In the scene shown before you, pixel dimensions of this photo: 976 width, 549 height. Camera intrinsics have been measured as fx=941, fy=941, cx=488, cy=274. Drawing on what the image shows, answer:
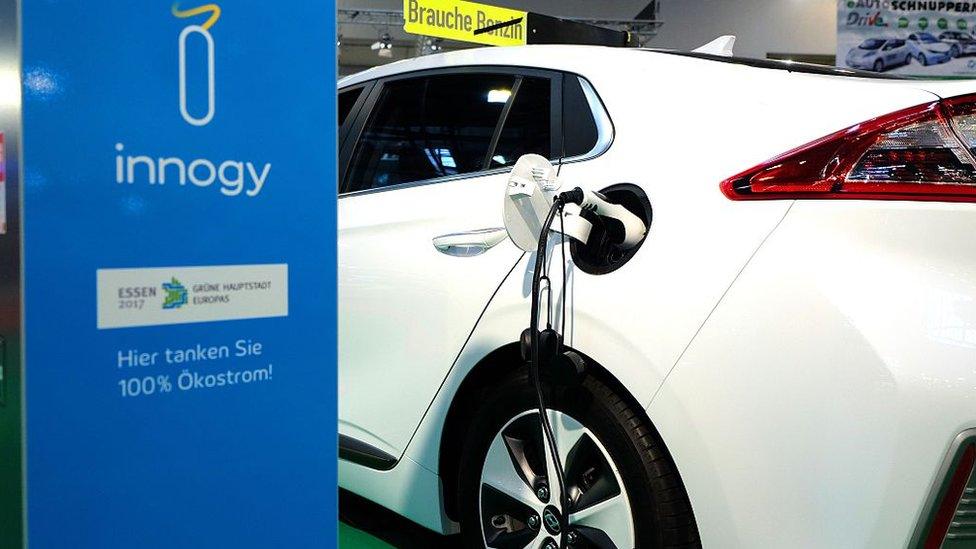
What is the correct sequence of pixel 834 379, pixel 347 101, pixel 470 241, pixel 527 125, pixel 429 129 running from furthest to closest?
pixel 347 101 < pixel 429 129 < pixel 527 125 < pixel 470 241 < pixel 834 379

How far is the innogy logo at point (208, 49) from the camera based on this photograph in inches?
47.5

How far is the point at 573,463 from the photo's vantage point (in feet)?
5.74

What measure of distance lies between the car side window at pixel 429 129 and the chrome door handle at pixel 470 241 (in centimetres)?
23

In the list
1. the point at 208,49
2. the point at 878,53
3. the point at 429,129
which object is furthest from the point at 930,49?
the point at 208,49

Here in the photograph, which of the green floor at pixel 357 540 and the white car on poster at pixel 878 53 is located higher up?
the white car on poster at pixel 878 53

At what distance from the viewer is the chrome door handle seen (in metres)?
1.93

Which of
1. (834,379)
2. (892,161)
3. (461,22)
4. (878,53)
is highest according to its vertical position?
(878,53)

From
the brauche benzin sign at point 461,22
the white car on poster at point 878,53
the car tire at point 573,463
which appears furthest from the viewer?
the white car on poster at point 878,53

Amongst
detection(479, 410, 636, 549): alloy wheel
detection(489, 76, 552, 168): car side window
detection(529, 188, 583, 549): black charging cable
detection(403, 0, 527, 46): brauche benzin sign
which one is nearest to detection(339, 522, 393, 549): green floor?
detection(479, 410, 636, 549): alloy wheel

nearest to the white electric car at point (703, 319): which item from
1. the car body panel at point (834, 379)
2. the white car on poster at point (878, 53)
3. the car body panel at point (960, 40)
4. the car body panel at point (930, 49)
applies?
the car body panel at point (834, 379)

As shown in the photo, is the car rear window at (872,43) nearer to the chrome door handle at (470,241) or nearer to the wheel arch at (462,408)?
the chrome door handle at (470,241)

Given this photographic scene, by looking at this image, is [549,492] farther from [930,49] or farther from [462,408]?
[930,49]

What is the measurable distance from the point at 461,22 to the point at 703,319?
400cm

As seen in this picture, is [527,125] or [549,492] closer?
[549,492]
